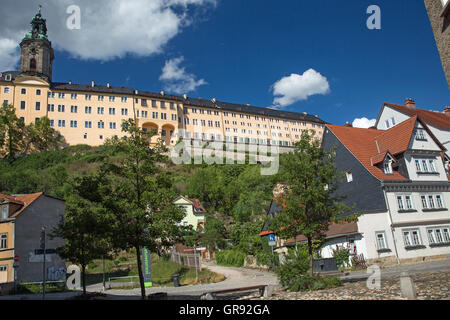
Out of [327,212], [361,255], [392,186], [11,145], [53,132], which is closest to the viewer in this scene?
[327,212]

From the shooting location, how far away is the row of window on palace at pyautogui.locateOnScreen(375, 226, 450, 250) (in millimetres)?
26578

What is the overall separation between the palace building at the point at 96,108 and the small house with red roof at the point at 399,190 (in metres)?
49.8

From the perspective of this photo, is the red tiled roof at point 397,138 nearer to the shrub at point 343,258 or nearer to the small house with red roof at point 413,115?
the small house with red roof at point 413,115

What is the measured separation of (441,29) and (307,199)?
918cm

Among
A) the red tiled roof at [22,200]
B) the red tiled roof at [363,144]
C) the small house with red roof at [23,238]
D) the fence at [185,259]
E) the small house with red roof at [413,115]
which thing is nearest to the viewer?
the red tiled roof at [363,144]

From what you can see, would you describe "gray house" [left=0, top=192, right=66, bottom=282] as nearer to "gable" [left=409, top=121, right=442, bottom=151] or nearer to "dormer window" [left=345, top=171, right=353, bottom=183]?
"dormer window" [left=345, top=171, right=353, bottom=183]

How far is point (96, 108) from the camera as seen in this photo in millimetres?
88438

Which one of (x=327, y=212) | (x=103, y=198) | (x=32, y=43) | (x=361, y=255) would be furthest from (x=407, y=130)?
(x=32, y=43)

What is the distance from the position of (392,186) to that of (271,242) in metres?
13.1

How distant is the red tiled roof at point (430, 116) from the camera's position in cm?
3669

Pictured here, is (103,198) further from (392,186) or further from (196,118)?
(196,118)

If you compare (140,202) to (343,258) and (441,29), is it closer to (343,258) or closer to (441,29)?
(441,29)

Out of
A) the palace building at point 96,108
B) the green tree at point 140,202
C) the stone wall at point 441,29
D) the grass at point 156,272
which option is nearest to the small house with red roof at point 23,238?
the grass at point 156,272

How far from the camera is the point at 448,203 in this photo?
30.3 meters
